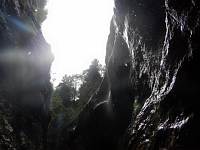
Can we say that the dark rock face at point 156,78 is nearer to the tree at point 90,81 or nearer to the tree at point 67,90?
the tree at point 90,81

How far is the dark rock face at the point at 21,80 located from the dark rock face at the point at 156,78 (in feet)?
17.4

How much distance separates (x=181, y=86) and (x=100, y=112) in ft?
45.5

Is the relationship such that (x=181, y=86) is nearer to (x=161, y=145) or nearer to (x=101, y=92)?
(x=161, y=145)

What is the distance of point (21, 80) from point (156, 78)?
11679mm

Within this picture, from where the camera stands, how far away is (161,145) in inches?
321

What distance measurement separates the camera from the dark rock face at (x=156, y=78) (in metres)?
7.62

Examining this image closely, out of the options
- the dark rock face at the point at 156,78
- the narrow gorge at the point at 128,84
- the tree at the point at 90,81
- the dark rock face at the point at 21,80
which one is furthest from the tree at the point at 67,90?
the dark rock face at the point at 156,78

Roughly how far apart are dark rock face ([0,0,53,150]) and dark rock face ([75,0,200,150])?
530cm

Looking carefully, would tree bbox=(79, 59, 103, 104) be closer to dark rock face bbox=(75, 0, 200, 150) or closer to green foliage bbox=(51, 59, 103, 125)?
green foliage bbox=(51, 59, 103, 125)

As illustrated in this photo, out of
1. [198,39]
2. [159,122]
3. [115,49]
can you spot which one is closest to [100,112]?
[115,49]

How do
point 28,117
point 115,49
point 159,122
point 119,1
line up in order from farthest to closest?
point 115,49 < point 28,117 < point 119,1 < point 159,122

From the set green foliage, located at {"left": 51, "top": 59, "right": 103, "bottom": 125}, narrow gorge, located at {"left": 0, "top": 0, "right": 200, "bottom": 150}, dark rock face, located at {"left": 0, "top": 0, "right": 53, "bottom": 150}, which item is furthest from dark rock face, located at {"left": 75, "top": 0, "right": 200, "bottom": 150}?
green foliage, located at {"left": 51, "top": 59, "right": 103, "bottom": 125}

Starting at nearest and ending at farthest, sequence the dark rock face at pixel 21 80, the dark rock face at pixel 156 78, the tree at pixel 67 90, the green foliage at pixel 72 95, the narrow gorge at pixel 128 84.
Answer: the dark rock face at pixel 156 78
the narrow gorge at pixel 128 84
the dark rock face at pixel 21 80
the green foliage at pixel 72 95
the tree at pixel 67 90

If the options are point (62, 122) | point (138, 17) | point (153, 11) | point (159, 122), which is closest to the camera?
point (159, 122)
